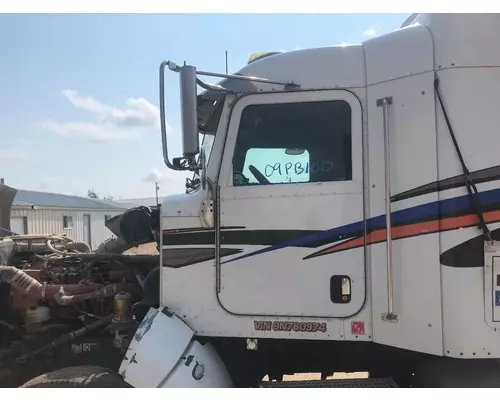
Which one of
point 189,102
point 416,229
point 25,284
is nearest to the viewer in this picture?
point 189,102

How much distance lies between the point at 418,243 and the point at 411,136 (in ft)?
2.15

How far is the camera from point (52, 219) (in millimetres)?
24328

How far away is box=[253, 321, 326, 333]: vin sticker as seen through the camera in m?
2.82

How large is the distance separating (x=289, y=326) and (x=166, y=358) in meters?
0.81

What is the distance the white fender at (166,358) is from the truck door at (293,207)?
1.17 feet

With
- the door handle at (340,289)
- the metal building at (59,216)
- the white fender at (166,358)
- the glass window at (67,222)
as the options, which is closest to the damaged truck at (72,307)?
the white fender at (166,358)

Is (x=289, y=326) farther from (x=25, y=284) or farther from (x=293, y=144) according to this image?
(x=25, y=284)

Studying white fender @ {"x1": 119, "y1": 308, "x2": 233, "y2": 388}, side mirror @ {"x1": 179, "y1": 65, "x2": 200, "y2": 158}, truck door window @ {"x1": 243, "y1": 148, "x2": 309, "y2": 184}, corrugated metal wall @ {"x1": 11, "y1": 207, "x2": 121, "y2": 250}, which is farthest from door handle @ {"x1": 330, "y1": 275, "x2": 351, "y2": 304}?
corrugated metal wall @ {"x1": 11, "y1": 207, "x2": 121, "y2": 250}

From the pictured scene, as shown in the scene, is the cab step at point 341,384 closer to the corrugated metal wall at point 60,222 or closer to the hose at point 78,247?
the hose at point 78,247

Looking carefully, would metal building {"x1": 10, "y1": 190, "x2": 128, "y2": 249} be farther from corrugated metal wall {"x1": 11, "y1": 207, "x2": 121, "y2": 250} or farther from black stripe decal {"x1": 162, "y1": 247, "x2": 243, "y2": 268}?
black stripe decal {"x1": 162, "y1": 247, "x2": 243, "y2": 268}

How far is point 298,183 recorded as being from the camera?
289 centimetres

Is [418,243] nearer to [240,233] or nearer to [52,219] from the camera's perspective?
[240,233]

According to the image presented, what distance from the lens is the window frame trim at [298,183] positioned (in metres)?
2.82

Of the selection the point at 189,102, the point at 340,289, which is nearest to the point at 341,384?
the point at 340,289
